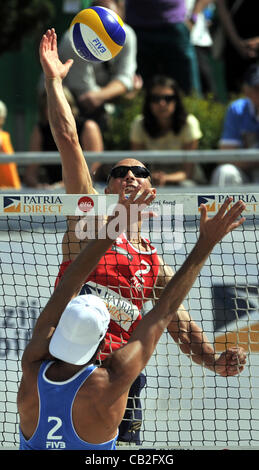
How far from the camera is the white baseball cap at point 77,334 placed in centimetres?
371

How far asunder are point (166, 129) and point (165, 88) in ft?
1.48

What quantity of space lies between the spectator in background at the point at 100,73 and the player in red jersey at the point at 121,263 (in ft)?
13.5

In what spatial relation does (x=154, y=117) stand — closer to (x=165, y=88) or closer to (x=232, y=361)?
(x=165, y=88)

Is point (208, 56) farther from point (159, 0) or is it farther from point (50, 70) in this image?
point (50, 70)

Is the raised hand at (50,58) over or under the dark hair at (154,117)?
over

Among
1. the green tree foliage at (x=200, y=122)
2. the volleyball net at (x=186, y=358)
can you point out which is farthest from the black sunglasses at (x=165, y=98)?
the volleyball net at (x=186, y=358)

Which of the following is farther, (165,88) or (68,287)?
(165,88)

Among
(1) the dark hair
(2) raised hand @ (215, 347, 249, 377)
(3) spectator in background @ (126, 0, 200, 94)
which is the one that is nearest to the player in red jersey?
(2) raised hand @ (215, 347, 249, 377)

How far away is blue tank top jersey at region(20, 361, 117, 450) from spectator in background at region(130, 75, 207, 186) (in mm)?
5049

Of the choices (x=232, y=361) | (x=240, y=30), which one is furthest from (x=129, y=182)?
(x=240, y=30)

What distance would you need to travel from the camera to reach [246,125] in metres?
8.95

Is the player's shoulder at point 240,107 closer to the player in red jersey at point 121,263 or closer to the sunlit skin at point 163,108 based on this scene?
the sunlit skin at point 163,108

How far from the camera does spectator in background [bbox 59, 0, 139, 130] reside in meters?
9.25

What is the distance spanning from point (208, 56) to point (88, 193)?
6671 millimetres
